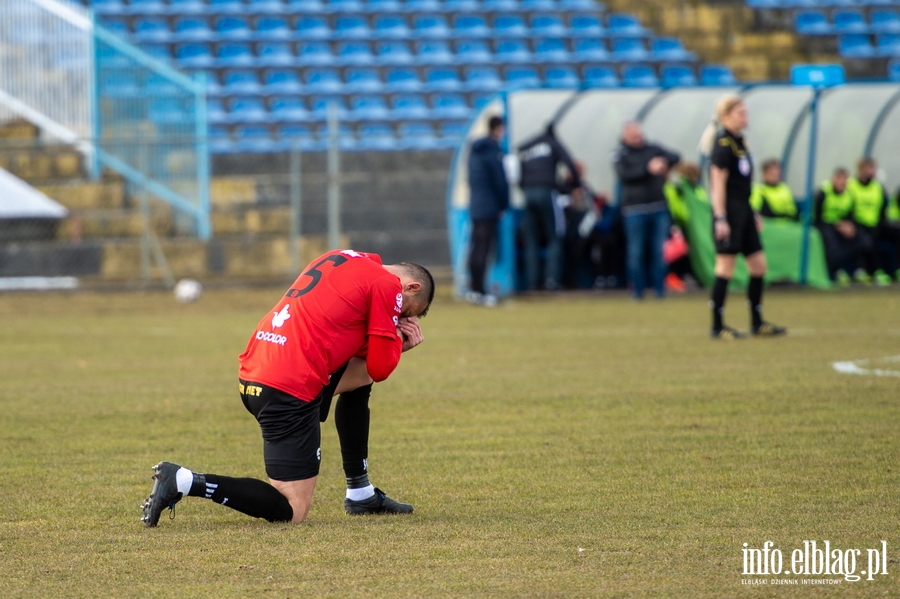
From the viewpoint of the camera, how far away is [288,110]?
2245 centimetres

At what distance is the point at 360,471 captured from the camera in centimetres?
477

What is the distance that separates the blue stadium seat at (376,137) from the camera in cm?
2152

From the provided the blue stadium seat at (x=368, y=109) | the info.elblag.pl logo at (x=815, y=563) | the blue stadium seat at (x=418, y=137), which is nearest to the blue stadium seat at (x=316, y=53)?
the blue stadium seat at (x=368, y=109)

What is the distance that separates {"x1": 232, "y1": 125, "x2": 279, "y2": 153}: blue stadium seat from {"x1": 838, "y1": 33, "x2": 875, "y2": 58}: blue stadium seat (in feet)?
37.9

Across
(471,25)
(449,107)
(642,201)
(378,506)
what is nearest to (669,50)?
(471,25)

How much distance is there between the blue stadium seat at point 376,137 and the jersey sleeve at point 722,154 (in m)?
11.6

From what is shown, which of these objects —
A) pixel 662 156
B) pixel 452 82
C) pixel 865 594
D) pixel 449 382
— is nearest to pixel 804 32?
pixel 452 82

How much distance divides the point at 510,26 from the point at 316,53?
12.6 ft

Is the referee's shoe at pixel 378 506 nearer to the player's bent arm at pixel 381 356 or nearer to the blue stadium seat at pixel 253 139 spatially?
the player's bent arm at pixel 381 356

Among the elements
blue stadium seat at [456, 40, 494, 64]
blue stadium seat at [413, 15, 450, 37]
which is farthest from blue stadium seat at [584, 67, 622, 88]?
blue stadium seat at [413, 15, 450, 37]

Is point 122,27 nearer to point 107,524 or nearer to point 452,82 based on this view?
point 452,82

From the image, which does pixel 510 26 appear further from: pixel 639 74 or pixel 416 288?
pixel 416 288

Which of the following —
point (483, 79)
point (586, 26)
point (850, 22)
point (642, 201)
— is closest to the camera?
point (642, 201)

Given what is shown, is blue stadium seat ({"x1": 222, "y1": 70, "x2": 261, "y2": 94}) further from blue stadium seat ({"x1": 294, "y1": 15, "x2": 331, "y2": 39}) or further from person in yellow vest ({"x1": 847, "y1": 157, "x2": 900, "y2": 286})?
person in yellow vest ({"x1": 847, "y1": 157, "x2": 900, "y2": 286})
